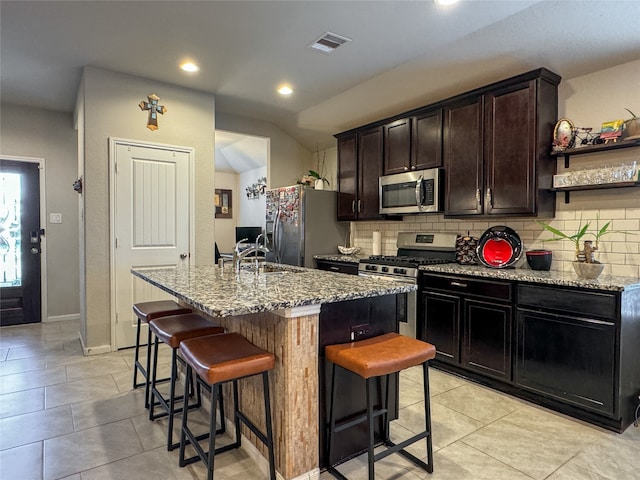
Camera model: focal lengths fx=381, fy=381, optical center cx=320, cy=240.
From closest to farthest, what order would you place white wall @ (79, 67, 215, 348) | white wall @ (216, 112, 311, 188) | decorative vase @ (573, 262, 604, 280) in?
decorative vase @ (573, 262, 604, 280) < white wall @ (79, 67, 215, 348) < white wall @ (216, 112, 311, 188)

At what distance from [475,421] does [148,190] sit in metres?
3.60

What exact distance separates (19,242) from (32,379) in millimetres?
2551

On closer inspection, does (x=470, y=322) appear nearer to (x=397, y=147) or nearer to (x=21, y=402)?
(x=397, y=147)

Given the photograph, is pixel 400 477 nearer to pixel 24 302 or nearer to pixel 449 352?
pixel 449 352

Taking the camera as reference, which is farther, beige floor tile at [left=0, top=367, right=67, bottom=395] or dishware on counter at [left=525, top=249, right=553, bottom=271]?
dishware on counter at [left=525, top=249, right=553, bottom=271]

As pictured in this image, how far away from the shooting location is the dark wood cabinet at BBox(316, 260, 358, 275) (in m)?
4.26

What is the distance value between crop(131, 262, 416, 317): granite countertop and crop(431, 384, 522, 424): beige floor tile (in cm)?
112

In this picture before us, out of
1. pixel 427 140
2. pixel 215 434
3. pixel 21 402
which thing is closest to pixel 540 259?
pixel 427 140

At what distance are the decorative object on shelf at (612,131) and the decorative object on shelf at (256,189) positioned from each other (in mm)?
5558

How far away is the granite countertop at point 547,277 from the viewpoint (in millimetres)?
2320

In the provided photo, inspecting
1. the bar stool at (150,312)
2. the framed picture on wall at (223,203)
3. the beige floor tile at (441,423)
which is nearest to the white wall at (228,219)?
the framed picture on wall at (223,203)

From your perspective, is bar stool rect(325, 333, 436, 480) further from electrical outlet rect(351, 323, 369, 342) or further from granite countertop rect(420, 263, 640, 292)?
granite countertop rect(420, 263, 640, 292)

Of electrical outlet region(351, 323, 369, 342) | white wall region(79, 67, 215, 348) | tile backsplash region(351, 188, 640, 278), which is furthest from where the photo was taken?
white wall region(79, 67, 215, 348)

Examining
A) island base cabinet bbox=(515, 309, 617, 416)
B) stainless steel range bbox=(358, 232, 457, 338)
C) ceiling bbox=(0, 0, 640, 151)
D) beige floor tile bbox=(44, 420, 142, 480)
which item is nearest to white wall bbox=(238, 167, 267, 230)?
ceiling bbox=(0, 0, 640, 151)
